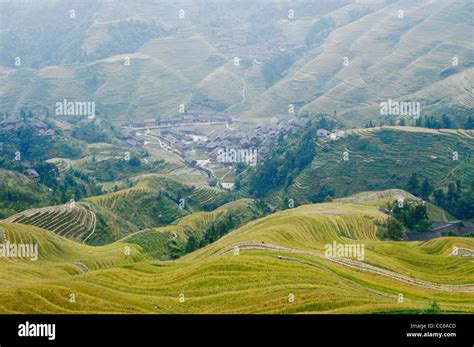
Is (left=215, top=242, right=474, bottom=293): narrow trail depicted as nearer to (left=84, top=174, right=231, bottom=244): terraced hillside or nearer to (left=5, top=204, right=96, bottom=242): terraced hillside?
(left=5, top=204, right=96, bottom=242): terraced hillside

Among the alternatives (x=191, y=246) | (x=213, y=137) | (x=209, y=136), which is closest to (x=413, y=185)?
(x=191, y=246)

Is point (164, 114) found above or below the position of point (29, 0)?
below

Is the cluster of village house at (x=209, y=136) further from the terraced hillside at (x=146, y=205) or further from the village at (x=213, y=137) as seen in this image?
the terraced hillside at (x=146, y=205)

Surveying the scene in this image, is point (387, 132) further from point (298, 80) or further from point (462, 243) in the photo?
point (298, 80)

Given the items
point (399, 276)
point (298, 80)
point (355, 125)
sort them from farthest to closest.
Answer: point (298, 80), point (355, 125), point (399, 276)

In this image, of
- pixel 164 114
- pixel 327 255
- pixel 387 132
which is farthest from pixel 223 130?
pixel 327 255

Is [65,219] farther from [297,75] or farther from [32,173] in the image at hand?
[297,75]

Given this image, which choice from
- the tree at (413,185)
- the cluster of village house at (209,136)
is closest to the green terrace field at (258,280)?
the tree at (413,185)
